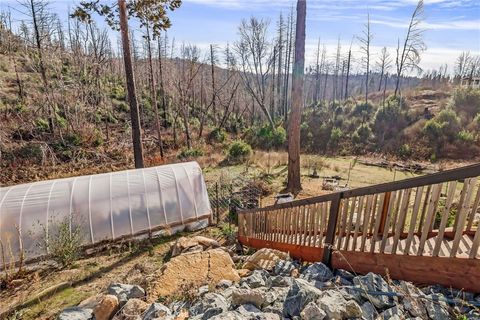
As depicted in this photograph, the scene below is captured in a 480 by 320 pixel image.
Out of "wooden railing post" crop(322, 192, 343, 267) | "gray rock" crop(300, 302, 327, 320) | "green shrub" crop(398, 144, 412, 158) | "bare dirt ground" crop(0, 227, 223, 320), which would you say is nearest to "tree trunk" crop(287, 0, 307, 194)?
"bare dirt ground" crop(0, 227, 223, 320)

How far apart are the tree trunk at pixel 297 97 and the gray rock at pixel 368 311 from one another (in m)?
8.32

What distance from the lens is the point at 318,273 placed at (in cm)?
306

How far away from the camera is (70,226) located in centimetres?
676

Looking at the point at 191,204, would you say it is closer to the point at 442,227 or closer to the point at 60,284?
the point at 60,284

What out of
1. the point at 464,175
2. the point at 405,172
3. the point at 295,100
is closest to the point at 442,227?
the point at 464,175

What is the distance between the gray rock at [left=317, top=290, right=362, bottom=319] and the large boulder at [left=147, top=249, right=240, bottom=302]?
1.41 metres

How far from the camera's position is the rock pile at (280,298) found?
2.22 metres

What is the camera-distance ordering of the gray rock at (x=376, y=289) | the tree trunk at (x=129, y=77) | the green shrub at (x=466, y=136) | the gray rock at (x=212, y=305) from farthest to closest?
the green shrub at (x=466, y=136) < the tree trunk at (x=129, y=77) < the gray rock at (x=212, y=305) < the gray rock at (x=376, y=289)

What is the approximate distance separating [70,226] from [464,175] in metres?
7.56

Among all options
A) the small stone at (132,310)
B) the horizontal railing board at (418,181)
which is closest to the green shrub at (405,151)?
the horizontal railing board at (418,181)

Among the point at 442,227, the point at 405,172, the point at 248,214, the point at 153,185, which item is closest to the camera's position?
the point at 442,227

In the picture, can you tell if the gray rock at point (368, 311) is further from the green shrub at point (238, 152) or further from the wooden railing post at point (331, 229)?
the green shrub at point (238, 152)

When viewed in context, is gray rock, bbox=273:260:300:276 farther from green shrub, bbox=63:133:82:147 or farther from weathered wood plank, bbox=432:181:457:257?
green shrub, bbox=63:133:82:147

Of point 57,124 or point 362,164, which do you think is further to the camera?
point 57,124
